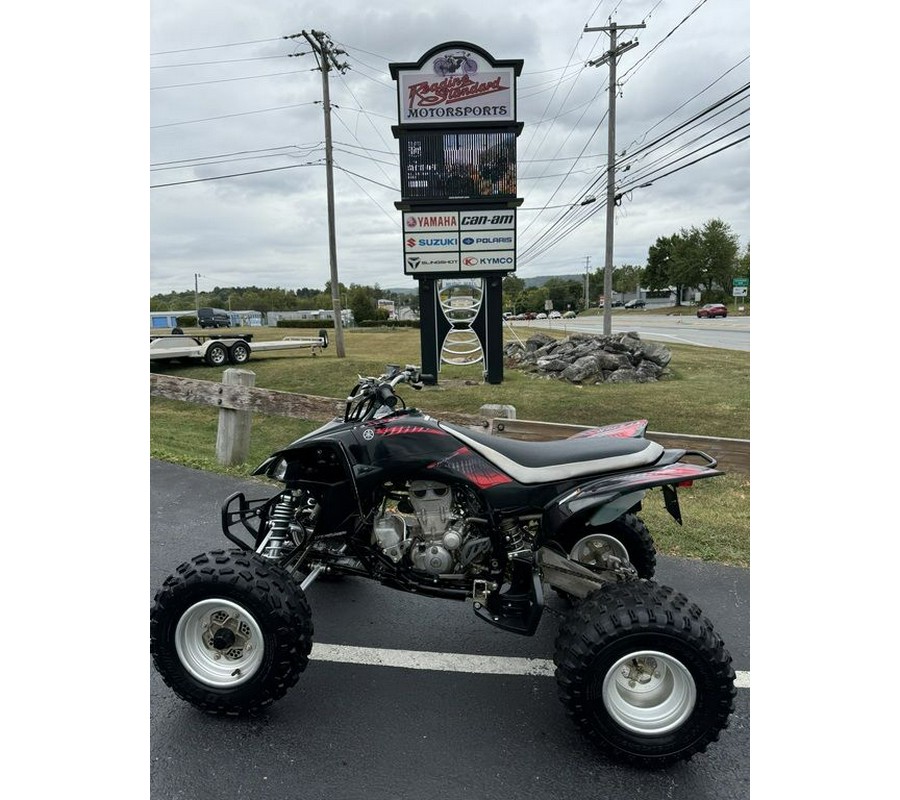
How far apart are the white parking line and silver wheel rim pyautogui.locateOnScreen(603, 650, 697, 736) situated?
0.46 meters

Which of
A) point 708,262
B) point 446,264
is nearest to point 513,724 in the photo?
point 446,264

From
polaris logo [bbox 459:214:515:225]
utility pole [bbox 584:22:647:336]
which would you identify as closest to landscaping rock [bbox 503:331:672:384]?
polaris logo [bbox 459:214:515:225]

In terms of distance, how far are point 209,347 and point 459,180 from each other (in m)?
8.03

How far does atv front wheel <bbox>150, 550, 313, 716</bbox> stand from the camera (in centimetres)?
246

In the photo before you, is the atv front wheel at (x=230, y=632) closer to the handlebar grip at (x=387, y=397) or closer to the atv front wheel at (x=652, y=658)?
the handlebar grip at (x=387, y=397)

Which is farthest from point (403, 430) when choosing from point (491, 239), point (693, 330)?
point (693, 330)

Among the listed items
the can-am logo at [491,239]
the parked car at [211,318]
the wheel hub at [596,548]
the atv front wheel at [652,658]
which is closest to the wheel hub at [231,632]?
the atv front wheel at [652,658]

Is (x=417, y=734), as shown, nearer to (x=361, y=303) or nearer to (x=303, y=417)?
(x=303, y=417)

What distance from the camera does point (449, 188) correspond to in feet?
40.2

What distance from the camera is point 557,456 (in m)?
2.67

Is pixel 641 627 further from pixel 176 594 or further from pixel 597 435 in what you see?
pixel 176 594

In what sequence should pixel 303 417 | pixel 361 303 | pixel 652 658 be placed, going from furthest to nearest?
1. pixel 361 303
2. pixel 303 417
3. pixel 652 658

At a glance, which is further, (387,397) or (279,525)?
(279,525)

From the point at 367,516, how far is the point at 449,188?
10.6 meters
